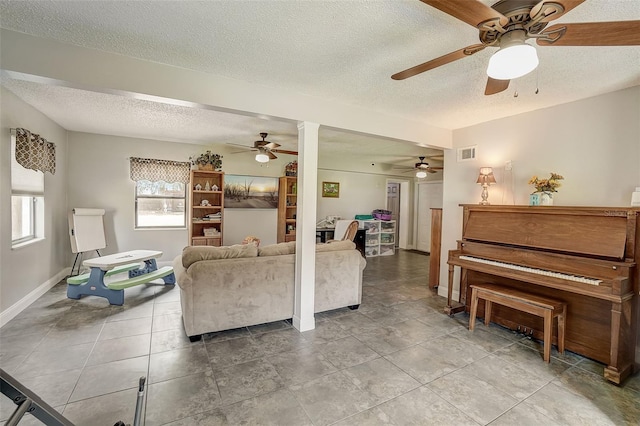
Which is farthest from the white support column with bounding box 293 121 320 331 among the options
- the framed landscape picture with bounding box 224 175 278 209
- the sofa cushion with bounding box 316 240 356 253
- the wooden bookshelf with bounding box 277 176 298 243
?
the framed landscape picture with bounding box 224 175 278 209

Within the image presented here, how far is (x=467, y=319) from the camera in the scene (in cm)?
338

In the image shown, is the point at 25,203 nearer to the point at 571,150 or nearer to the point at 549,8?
the point at 549,8

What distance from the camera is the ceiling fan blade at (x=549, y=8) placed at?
118 cm

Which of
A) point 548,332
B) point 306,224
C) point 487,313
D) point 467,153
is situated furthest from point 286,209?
point 548,332

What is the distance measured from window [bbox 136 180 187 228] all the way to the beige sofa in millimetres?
2944

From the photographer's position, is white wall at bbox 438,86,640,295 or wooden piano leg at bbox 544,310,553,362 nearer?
wooden piano leg at bbox 544,310,553,362

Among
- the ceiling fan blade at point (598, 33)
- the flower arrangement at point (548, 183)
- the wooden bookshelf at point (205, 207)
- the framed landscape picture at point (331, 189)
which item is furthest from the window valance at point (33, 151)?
the flower arrangement at point (548, 183)

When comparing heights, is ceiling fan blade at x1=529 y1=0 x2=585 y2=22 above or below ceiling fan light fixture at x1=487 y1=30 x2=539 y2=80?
above

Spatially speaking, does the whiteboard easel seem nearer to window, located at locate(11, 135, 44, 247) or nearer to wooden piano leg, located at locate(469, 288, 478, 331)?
window, located at locate(11, 135, 44, 247)

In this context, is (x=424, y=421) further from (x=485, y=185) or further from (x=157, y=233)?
(x=157, y=233)

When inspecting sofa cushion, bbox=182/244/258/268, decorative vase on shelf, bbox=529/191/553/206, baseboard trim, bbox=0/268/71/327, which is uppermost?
decorative vase on shelf, bbox=529/191/553/206

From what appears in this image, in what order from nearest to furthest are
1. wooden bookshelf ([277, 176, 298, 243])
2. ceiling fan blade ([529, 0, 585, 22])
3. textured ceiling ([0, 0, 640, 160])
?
1. ceiling fan blade ([529, 0, 585, 22])
2. textured ceiling ([0, 0, 640, 160])
3. wooden bookshelf ([277, 176, 298, 243])

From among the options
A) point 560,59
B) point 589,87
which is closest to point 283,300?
point 560,59

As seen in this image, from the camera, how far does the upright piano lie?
224 cm
